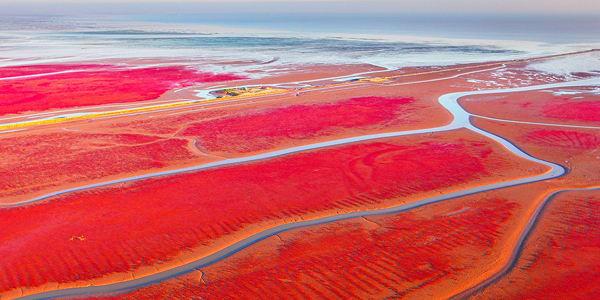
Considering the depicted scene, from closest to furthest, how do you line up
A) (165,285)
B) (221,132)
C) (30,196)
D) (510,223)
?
(165,285) < (510,223) < (30,196) < (221,132)

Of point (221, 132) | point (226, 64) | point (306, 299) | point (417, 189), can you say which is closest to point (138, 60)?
point (226, 64)

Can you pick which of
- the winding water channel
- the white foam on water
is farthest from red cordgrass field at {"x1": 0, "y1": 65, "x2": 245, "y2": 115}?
the white foam on water

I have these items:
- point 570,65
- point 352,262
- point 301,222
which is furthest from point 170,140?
point 570,65

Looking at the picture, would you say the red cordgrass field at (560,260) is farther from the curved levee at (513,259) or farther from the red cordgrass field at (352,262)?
the red cordgrass field at (352,262)

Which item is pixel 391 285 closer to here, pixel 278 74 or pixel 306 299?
pixel 306 299

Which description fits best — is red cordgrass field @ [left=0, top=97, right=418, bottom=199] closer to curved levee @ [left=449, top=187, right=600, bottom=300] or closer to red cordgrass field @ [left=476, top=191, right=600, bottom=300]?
curved levee @ [left=449, top=187, right=600, bottom=300]

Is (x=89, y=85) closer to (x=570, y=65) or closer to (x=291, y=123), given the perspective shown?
(x=291, y=123)

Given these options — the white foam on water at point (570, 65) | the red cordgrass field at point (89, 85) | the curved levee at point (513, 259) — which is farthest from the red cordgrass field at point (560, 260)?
the white foam on water at point (570, 65)
